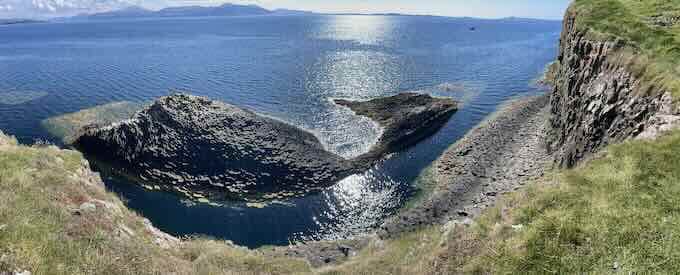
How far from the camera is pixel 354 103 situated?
230ft

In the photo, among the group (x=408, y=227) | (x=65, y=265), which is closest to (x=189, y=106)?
(x=408, y=227)

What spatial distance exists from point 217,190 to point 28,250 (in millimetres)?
31398

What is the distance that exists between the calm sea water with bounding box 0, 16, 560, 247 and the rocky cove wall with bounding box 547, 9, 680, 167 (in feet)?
55.5

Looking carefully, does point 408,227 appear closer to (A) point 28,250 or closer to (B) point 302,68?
(A) point 28,250

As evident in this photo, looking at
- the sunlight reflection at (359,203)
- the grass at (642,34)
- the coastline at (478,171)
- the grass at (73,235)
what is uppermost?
the grass at (642,34)

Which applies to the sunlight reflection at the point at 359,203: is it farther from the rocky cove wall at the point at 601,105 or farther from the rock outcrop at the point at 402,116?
the rocky cove wall at the point at 601,105

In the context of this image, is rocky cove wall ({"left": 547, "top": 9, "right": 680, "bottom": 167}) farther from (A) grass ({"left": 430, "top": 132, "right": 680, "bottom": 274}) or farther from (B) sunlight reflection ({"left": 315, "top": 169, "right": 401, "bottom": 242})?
(B) sunlight reflection ({"left": 315, "top": 169, "right": 401, "bottom": 242})

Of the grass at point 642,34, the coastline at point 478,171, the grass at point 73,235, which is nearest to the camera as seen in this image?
the grass at point 73,235

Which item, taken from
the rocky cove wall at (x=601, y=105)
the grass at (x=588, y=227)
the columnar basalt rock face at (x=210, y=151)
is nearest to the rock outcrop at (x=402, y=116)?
the columnar basalt rock face at (x=210, y=151)

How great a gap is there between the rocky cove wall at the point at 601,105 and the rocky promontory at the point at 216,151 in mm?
21912

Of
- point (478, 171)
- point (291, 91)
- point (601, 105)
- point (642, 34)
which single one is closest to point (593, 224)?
point (601, 105)

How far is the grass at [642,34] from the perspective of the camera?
982 inches

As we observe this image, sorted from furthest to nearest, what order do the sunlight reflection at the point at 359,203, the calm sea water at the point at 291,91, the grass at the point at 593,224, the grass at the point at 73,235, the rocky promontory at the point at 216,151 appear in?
1. the rocky promontory at the point at 216,151
2. the calm sea water at the point at 291,91
3. the sunlight reflection at the point at 359,203
4. the grass at the point at 73,235
5. the grass at the point at 593,224

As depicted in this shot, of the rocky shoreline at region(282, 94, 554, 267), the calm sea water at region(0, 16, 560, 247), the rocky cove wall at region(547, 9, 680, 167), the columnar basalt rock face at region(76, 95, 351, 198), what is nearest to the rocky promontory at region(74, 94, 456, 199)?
the columnar basalt rock face at region(76, 95, 351, 198)
